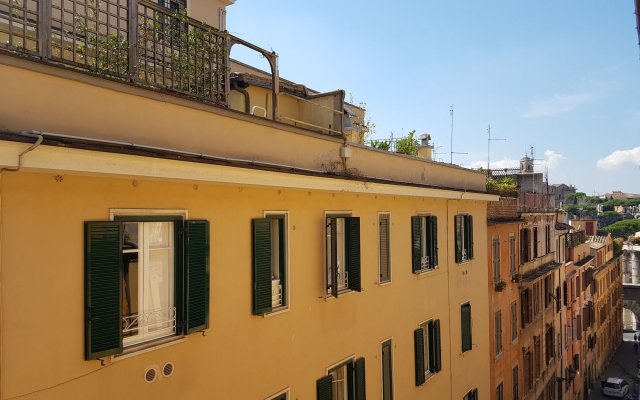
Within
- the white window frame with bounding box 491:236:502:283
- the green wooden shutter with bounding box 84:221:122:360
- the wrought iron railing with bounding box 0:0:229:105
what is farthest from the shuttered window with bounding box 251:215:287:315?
the white window frame with bounding box 491:236:502:283

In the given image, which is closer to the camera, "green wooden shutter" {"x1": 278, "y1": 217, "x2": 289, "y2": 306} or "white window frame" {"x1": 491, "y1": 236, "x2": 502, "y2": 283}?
"green wooden shutter" {"x1": 278, "y1": 217, "x2": 289, "y2": 306}

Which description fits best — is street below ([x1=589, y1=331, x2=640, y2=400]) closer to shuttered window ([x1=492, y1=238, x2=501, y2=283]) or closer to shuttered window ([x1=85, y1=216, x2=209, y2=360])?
shuttered window ([x1=492, y1=238, x2=501, y2=283])

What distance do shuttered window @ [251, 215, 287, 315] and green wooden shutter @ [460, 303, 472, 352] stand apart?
843cm

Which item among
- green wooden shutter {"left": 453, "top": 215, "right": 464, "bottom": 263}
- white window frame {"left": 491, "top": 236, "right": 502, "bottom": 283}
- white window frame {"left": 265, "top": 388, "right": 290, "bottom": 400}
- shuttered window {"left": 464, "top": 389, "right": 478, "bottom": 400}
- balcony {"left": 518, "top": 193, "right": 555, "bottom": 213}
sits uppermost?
balcony {"left": 518, "top": 193, "right": 555, "bottom": 213}

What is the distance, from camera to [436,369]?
499 inches

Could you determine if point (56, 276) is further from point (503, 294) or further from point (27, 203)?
point (503, 294)

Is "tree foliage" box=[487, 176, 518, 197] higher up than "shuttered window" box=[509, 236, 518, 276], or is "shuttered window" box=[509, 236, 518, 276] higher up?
"tree foliage" box=[487, 176, 518, 197]

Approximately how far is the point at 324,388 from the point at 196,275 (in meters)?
3.68

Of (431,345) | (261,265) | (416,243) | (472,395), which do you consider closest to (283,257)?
(261,265)

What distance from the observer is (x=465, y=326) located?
1455 cm

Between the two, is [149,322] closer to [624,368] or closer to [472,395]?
[472,395]

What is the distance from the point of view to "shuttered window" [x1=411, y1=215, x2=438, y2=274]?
11.9m

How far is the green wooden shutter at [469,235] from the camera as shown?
1486 centimetres

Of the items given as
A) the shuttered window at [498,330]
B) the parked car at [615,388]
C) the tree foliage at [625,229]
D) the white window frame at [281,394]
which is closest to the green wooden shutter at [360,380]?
the white window frame at [281,394]
